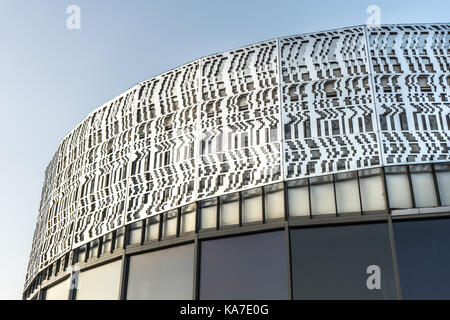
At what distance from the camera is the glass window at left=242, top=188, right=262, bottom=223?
54.7 ft

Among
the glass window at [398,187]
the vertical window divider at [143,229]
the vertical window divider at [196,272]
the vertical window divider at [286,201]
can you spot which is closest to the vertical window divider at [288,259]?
the vertical window divider at [286,201]

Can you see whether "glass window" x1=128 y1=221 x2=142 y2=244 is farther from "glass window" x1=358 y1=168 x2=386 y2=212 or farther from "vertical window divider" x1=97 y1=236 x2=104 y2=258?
"glass window" x1=358 y1=168 x2=386 y2=212

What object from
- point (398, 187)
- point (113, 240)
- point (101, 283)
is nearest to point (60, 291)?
point (101, 283)

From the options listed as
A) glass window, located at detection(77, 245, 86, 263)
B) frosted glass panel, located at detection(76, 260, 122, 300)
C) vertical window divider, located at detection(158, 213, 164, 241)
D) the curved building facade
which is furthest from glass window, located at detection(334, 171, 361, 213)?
glass window, located at detection(77, 245, 86, 263)

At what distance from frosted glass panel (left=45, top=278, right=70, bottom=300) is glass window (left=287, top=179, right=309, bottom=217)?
863 centimetres

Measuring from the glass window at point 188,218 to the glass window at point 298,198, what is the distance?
310 cm

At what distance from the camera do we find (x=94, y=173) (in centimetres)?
2034

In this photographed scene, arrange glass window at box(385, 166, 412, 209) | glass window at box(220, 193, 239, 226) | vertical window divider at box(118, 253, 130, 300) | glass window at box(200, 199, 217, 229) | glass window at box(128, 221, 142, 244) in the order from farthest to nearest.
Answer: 1. glass window at box(128, 221, 142, 244)
2. vertical window divider at box(118, 253, 130, 300)
3. glass window at box(200, 199, 217, 229)
4. glass window at box(220, 193, 239, 226)
5. glass window at box(385, 166, 412, 209)

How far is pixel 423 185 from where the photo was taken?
16000 mm

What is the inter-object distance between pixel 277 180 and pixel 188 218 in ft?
10.3

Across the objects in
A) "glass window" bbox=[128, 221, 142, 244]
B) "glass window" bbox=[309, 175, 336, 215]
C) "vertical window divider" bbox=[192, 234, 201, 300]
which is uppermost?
"glass window" bbox=[309, 175, 336, 215]

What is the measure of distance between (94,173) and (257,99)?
682cm

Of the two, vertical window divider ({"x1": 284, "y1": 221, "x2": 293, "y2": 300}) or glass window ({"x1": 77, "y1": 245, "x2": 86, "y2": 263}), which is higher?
glass window ({"x1": 77, "y1": 245, "x2": 86, "y2": 263})

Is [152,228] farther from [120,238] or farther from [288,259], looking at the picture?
[288,259]
